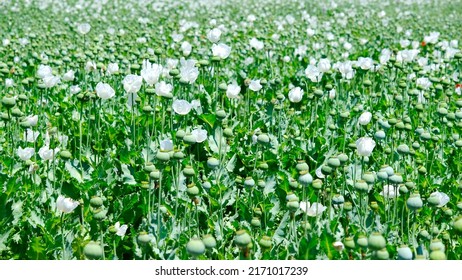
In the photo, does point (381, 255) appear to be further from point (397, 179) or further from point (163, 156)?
point (163, 156)

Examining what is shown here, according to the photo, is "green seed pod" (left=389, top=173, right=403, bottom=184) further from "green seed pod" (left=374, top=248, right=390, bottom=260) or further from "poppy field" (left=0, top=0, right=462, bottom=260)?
"green seed pod" (left=374, top=248, right=390, bottom=260)

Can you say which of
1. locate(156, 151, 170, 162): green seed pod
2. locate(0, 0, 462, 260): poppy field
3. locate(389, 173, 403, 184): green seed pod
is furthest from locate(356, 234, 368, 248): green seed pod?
locate(156, 151, 170, 162): green seed pod

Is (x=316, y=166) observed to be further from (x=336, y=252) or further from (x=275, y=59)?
(x=275, y=59)

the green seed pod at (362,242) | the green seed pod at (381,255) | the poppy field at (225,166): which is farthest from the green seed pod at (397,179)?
the green seed pod at (381,255)

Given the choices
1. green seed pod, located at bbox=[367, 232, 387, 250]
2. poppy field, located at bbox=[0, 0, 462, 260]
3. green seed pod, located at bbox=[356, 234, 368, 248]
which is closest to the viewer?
green seed pod, located at bbox=[367, 232, 387, 250]

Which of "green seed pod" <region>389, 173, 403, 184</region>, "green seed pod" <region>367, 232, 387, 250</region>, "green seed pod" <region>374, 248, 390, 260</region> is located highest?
"green seed pod" <region>367, 232, 387, 250</region>

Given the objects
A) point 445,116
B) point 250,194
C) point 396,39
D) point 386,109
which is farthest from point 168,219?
point 396,39

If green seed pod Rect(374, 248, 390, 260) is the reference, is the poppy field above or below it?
below

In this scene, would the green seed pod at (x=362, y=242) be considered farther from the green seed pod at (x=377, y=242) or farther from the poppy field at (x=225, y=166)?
the green seed pod at (x=377, y=242)

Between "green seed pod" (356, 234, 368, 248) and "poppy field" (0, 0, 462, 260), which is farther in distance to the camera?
"poppy field" (0, 0, 462, 260)

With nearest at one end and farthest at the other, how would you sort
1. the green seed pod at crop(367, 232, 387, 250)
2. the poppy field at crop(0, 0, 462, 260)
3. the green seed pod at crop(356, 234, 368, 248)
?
1. the green seed pod at crop(367, 232, 387, 250)
2. the green seed pod at crop(356, 234, 368, 248)
3. the poppy field at crop(0, 0, 462, 260)
